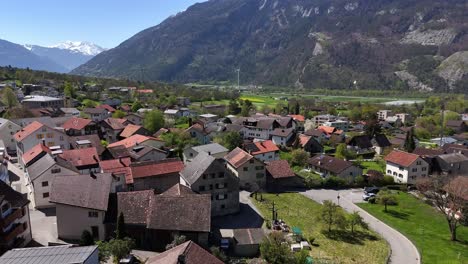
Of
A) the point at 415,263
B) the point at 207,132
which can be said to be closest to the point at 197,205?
the point at 415,263

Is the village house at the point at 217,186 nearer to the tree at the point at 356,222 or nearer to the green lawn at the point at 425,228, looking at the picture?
the tree at the point at 356,222

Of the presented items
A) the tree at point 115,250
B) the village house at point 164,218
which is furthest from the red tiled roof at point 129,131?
the tree at point 115,250

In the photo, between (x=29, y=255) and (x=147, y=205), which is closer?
(x=29, y=255)

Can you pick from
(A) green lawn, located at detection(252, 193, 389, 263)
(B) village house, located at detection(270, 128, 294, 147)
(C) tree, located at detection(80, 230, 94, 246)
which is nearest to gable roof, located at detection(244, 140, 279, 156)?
(B) village house, located at detection(270, 128, 294, 147)

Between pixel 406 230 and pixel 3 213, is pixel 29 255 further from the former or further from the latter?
pixel 406 230

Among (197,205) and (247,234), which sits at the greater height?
(197,205)
